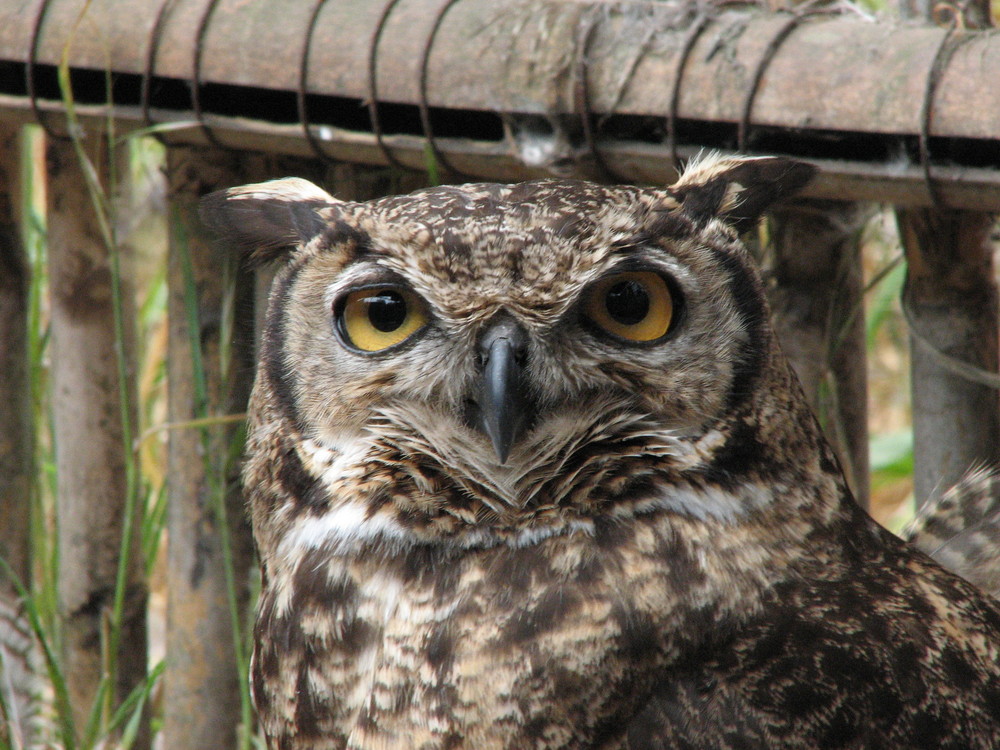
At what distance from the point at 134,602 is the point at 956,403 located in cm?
153

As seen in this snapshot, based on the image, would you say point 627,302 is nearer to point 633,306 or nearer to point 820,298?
point 633,306

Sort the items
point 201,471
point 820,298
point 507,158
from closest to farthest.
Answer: point 507,158
point 820,298
point 201,471

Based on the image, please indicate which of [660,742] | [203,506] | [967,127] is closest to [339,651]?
[660,742]

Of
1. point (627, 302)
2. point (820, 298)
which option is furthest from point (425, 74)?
point (820, 298)

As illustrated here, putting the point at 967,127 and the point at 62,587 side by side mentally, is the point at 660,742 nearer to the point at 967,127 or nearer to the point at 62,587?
the point at 967,127

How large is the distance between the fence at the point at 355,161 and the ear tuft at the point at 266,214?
0.24 m

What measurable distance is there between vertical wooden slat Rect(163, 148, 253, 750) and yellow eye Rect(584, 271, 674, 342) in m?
0.87

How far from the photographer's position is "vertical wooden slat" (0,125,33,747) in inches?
86.4

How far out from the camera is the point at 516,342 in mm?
1209

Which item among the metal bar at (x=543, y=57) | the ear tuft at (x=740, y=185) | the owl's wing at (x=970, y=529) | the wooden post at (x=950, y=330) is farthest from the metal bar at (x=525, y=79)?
the owl's wing at (x=970, y=529)

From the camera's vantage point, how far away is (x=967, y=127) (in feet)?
4.46

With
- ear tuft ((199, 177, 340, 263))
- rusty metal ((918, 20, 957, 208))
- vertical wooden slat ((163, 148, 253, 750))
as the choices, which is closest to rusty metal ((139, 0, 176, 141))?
vertical wooden slat ((163, 148, 253, 750))

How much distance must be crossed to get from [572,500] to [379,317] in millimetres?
295

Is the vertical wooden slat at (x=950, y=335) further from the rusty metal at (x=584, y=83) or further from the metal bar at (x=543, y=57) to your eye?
the rusty metal at (x=584, y=83)
